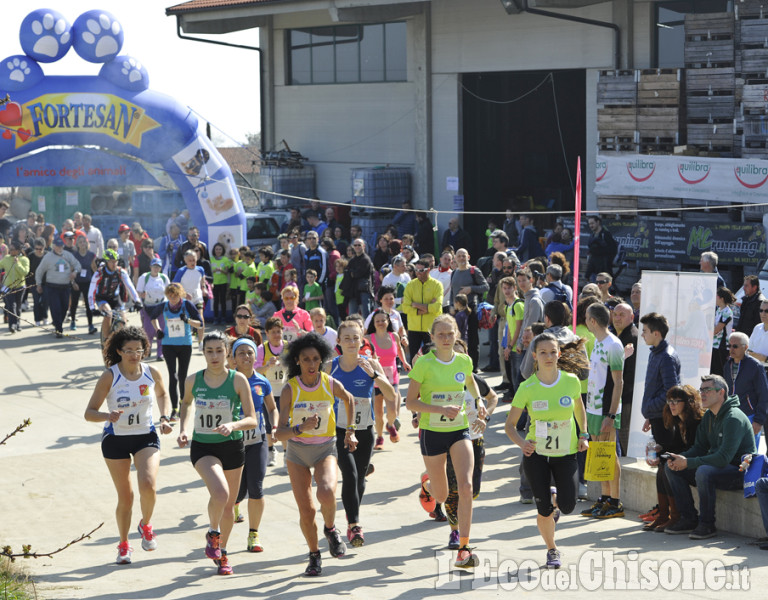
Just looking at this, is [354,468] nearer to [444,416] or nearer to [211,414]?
[444,416]

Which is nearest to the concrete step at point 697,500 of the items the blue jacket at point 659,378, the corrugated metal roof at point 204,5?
the blue jacket at point 659,378

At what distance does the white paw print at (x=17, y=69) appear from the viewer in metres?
20.1

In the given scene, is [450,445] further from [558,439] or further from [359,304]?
[359,304]

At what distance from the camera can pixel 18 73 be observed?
20.2 metres

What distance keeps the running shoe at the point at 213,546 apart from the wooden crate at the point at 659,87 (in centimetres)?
1453

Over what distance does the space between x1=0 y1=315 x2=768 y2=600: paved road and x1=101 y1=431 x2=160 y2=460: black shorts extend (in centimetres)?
80

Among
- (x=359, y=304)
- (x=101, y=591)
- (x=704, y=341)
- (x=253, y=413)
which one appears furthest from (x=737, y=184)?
(x=101, y=591)

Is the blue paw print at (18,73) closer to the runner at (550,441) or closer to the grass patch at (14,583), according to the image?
the grass patch at (14,583)

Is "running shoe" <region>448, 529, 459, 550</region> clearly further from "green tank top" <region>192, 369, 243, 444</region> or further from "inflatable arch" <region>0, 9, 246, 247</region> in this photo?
"inflatable arch" <region>0, 9, 246, 247</region>

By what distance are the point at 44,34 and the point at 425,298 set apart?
34.5ft

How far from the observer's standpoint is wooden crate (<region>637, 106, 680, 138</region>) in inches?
781

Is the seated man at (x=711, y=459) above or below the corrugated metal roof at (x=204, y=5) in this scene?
below

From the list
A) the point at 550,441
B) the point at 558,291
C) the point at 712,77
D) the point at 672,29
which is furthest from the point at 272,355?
the point at 672,29

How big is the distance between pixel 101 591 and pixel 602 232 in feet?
45.3
